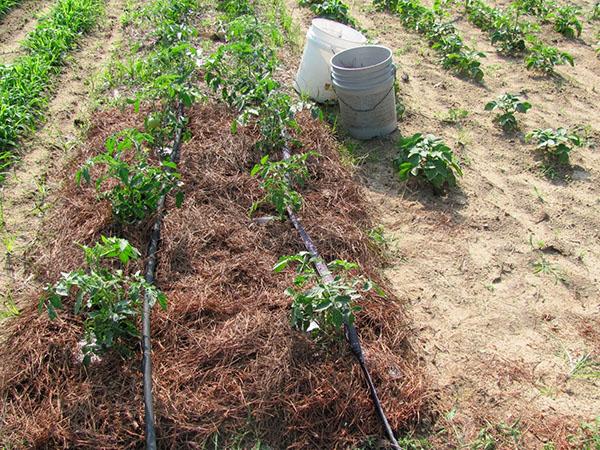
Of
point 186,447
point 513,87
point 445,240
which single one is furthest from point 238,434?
point 513,87

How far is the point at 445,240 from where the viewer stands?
3.72m

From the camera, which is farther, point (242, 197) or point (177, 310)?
point (242, 197)

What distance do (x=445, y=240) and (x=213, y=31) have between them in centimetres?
392

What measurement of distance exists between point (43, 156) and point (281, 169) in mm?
2075

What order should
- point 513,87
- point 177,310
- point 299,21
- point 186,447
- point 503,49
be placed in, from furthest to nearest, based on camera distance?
1. point 299,21
2. point 503,49
3. point 513,87
4. point 177,310
5. point 186,447

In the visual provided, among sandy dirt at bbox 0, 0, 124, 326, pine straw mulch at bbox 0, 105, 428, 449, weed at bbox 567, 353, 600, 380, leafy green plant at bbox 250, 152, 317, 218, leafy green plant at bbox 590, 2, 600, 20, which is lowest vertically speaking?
sandy dirt at bbox 0, 0, 124, 326

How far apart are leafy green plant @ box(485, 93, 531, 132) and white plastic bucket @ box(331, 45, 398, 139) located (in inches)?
32.6

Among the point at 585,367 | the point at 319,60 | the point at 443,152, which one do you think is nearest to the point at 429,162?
the point at 443,152

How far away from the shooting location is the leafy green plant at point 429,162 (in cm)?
406

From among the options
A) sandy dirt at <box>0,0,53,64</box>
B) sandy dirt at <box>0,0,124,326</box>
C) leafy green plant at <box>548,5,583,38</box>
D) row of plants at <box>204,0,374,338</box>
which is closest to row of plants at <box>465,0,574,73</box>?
leafy green plant at <box>548,5,583,38</box>

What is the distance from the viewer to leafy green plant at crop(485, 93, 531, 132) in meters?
4.69

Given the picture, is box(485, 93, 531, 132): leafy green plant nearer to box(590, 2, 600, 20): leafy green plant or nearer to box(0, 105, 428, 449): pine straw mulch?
box(0, 105, 428, 449): pine straw mulch

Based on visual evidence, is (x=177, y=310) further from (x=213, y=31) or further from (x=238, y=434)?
(x=213, y=31)

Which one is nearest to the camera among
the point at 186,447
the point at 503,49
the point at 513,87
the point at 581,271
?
the point at 186,447
